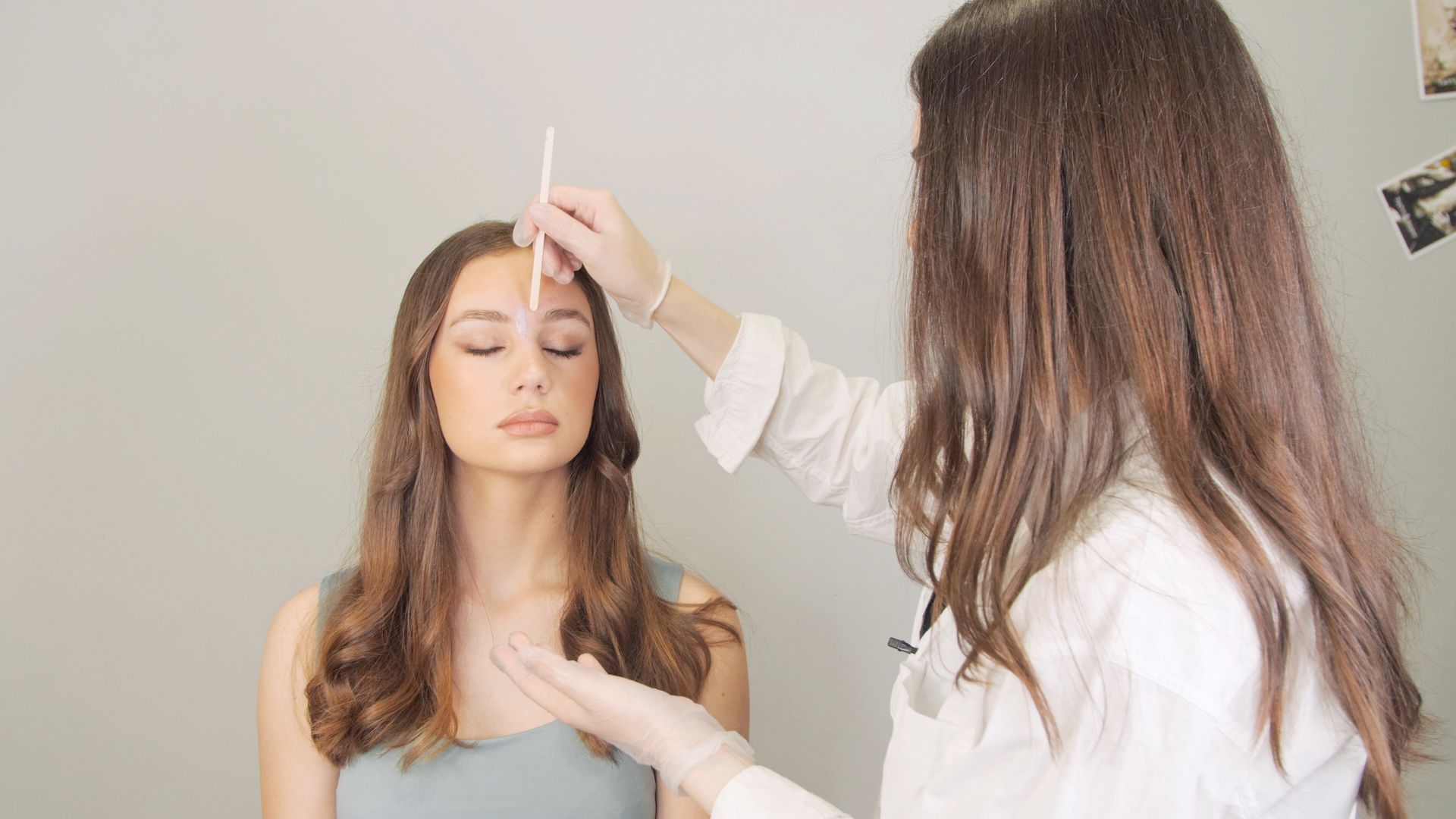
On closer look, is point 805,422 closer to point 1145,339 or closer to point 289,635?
point 1145,339

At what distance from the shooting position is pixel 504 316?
1.52 m

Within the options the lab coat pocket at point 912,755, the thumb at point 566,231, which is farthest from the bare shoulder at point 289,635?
the lab coat pocket at point 912,755

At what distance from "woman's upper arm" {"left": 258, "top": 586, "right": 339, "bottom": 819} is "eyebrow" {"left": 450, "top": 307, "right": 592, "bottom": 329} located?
502 millimetres

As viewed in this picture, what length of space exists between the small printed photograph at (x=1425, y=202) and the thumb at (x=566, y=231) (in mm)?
1521

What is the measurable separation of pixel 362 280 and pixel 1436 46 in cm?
204

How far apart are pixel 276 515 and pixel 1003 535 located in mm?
1571

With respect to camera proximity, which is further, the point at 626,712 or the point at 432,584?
the point at 432,584

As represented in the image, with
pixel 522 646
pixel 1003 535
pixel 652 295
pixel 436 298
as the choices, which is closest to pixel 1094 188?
pixel 1003 535

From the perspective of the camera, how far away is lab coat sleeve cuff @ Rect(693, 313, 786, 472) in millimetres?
1490

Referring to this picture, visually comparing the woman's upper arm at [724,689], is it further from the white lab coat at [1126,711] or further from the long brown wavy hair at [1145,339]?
the long brown wavy hair at [1145,339]

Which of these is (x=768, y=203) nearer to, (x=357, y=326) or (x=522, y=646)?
(x=357, y=326)

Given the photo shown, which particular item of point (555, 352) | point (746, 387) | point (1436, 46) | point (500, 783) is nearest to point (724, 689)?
point (500, 783)

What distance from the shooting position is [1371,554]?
37.5 inches

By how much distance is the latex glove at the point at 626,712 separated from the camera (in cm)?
116
